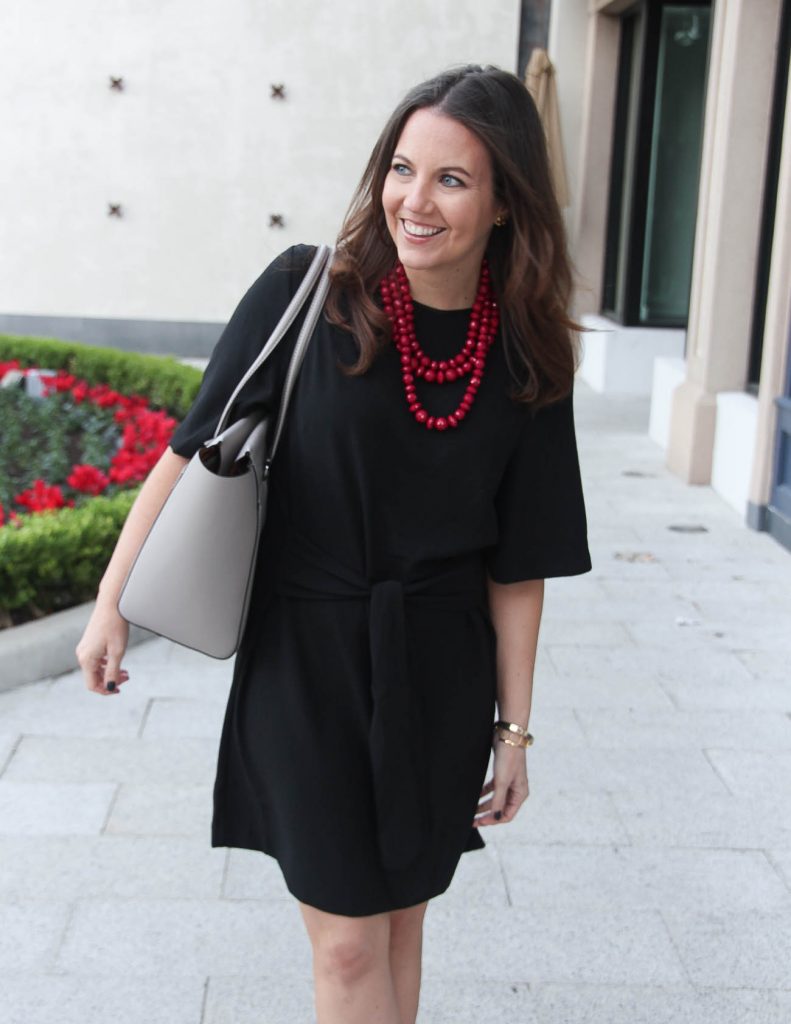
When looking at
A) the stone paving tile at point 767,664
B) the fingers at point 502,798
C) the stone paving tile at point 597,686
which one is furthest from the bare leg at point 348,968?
the stone paving tile at point 767,664

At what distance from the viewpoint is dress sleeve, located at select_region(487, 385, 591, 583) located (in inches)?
88.5

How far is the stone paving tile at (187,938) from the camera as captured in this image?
3.14m

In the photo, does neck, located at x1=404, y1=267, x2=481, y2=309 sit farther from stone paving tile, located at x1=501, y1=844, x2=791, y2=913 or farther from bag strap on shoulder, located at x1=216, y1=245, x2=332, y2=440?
stone paving tile, located at x1=501, y1=844, x2=791, y2=913

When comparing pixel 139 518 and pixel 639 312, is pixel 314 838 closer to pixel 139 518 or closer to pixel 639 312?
pixel 139 518

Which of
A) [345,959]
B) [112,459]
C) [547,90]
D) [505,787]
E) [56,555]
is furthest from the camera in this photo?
[547,90]

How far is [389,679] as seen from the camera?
6.96 feet

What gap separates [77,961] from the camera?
315 cm

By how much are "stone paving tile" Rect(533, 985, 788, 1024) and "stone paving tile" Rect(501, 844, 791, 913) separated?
367 millimetres

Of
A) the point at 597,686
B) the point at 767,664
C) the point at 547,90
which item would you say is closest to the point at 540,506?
the point at 597,686

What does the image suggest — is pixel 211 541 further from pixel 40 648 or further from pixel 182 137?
pixel 182 137

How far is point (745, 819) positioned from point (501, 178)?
2489 millimetres

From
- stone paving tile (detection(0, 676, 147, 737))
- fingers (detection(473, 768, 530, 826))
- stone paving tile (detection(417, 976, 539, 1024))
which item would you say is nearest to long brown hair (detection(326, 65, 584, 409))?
fingers (detection(473, 768, 530, 826))

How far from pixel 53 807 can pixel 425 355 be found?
7.60 ft

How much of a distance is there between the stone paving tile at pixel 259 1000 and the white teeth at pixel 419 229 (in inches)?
68.4
